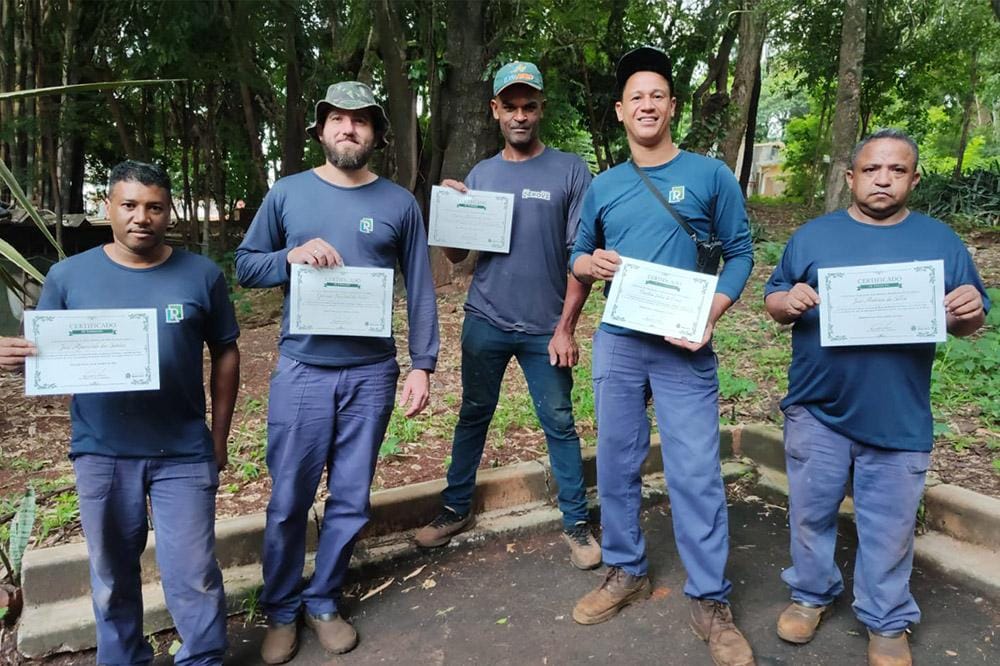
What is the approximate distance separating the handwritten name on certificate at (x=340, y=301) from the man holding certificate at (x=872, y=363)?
1.56 metres

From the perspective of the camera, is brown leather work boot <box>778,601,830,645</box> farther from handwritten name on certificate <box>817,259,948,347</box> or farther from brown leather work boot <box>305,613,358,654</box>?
brown leather work boot <box>305,613,358,654</box>

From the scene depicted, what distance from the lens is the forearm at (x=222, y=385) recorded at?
2680 mm

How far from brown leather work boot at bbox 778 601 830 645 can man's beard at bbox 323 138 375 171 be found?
2.53 metres

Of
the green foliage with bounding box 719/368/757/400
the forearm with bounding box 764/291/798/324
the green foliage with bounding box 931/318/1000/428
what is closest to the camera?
the forearm with bounding box 764/291/798/324

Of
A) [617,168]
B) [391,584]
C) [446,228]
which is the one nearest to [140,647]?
[391,584]

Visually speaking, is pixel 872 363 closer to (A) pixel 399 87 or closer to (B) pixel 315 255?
(B) pixel 315 255

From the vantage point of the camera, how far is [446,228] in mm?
3367

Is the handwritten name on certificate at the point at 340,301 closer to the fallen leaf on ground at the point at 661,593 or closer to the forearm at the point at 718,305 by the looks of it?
the forearm at the point at 718,305

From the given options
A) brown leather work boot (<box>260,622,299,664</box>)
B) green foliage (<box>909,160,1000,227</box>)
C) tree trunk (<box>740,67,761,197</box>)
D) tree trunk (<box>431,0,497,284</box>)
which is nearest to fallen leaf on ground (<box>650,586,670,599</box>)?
brown leather work boot (<box>260,622,299,664</box>)

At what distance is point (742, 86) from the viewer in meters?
12.2

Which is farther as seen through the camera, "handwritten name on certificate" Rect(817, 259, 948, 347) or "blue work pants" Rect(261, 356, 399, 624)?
"blue work pants" Rect(261, 356, 399, 624)

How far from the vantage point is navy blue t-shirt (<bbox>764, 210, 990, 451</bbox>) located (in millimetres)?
2539

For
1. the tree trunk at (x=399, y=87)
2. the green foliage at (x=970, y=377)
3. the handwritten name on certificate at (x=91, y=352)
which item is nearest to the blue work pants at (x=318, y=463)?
the handwritten name on certificate at (x=91, y=352)

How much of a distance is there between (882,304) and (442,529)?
2.29m
